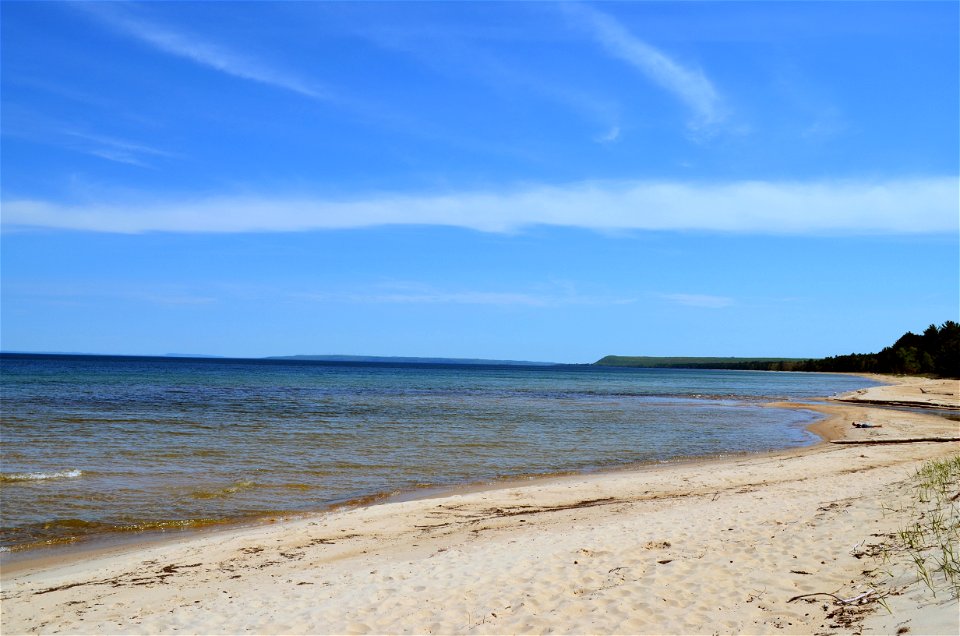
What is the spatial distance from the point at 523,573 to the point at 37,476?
43.5ft

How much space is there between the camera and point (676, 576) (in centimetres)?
755

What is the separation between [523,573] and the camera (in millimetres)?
8039

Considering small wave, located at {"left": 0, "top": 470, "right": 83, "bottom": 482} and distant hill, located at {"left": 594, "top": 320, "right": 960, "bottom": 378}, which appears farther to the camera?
distant hill, located at {"left": 594, "top": 320, "right": 960, "bottom": 378}

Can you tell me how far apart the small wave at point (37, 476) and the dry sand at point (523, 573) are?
637 cm

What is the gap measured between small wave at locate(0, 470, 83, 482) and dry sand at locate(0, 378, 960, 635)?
6369 millimetres

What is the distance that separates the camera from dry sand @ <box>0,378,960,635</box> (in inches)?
254

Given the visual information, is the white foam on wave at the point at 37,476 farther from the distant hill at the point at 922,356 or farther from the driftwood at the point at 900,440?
the distant hill at the point at 922,356

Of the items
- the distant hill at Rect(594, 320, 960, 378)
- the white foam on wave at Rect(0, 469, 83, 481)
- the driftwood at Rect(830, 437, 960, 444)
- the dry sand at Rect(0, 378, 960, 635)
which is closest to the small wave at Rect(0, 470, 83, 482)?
the white foam on wave at Rect(0, 469, 83, 481)

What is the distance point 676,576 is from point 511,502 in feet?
20.0

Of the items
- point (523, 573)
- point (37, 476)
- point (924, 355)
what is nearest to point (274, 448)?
point (37, 476)

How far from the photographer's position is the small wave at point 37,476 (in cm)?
1501

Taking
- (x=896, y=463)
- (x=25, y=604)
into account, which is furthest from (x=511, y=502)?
(x=896, y=463)

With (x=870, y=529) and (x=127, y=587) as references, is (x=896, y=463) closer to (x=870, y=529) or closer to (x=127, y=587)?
(x=870, y=529)

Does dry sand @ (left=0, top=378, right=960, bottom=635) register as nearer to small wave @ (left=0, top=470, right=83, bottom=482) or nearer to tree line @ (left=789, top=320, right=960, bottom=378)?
small wave @ (left=0, top=470, right=83, bottom=482)
